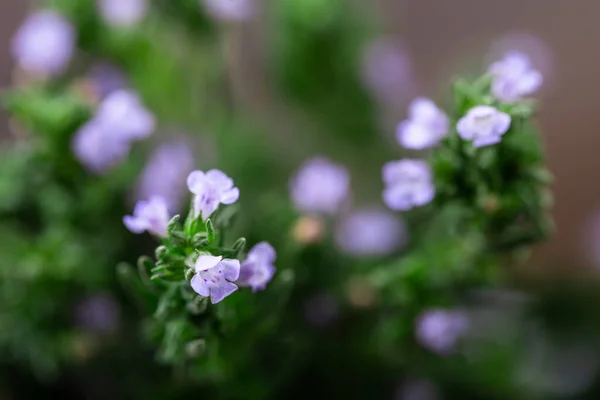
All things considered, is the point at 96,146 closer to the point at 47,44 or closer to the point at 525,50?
the point at 47,44

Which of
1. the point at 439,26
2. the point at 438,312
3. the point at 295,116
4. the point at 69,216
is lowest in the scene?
the point at 438,312

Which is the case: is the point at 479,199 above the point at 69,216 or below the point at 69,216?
below

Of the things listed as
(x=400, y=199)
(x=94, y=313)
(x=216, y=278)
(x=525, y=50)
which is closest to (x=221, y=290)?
(x=216, y=278)

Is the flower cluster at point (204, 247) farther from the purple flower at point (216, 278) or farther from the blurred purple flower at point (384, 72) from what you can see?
the blurred purple flower at point (384, 72)

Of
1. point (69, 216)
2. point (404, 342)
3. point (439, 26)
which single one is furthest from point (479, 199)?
point (439, 26)

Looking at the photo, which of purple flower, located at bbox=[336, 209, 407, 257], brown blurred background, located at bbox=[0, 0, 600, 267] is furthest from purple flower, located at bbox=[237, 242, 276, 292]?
brown blurred background, located at bbox=[0, 0, 600, 267]

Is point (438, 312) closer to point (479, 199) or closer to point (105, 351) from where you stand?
point (479, 199)

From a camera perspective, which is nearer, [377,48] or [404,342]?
[404,342]
